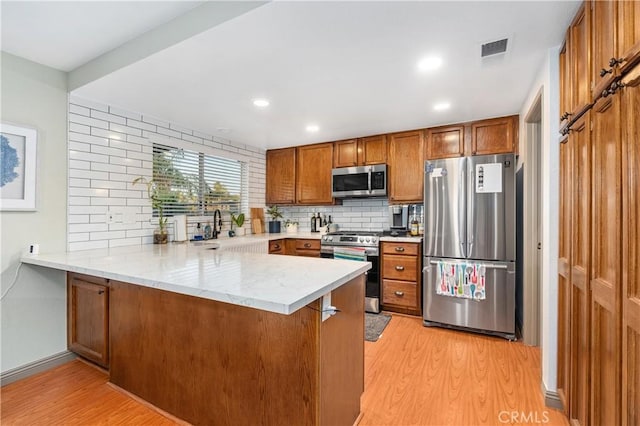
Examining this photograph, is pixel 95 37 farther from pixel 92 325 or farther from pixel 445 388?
pixel 445 388

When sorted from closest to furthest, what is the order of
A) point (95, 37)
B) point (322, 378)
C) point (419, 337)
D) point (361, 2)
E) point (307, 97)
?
1. point (322, 378)
2. point (361, 2)
3. point (95, 37)
4. point (307, 97)
5. point (419, 337)

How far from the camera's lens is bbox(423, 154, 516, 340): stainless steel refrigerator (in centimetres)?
280

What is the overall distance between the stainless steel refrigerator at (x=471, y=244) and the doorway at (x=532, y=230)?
4.7 inches

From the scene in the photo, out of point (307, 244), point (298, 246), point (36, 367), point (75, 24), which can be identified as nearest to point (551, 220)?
point (307, 244)

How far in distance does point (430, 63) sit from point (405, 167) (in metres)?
1.75

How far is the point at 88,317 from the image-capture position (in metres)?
2.24

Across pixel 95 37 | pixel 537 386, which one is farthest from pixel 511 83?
pixel 95 37

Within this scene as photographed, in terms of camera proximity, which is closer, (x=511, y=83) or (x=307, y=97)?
(x=511, y=83)

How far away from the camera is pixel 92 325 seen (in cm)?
222

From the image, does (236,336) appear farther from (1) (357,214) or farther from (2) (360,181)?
(1) (357,214)

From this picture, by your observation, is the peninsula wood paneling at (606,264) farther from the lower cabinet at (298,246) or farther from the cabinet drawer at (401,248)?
the lower cabinet at (298,246)

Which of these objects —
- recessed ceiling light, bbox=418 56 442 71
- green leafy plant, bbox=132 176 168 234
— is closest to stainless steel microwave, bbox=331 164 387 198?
recessed ceiling light, bbox=418 56 442 71

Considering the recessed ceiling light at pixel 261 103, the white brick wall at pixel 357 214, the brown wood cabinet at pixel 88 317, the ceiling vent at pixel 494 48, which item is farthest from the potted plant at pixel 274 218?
the ceiling vent at pixel 494 48

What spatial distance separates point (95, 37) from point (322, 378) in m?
2.43
